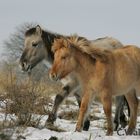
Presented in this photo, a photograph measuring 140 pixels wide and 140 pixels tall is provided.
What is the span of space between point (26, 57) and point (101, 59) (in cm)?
376

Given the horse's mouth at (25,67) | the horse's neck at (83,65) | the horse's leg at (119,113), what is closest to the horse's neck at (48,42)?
the horse's mouth at (25,67)

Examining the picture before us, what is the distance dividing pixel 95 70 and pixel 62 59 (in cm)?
64

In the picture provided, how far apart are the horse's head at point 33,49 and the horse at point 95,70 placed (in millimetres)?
2704

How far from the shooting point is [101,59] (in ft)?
28.7

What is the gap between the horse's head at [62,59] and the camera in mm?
8609

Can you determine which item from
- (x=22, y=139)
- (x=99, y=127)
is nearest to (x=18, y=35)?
(x=99, y=127)

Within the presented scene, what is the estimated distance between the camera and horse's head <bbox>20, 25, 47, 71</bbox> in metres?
12.0

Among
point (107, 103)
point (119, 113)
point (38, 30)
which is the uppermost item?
point (38, 30)

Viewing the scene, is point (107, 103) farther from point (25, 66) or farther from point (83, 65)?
point (25, 66)

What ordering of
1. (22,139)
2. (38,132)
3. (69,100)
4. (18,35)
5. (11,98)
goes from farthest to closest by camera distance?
(18,35)
(69,100)
(11,98)
(38,132)
(22,139)

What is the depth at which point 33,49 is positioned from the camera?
12055 millimetres

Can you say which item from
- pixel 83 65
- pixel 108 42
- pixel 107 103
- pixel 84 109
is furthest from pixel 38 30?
pixel 107 103

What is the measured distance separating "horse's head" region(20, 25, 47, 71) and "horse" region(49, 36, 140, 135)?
270 centimetres

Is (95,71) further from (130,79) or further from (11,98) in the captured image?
(11,98)
